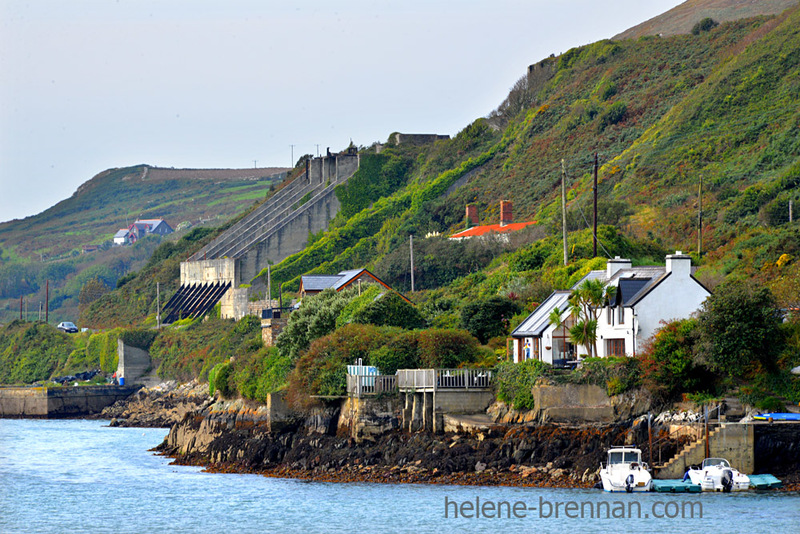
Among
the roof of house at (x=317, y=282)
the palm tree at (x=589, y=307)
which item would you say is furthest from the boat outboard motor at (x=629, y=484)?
the roof of house at (x=317, y=282)

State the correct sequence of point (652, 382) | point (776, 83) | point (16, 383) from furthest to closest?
1. point (16, 383)
2. point (776, 83)
3. point (652, 382)

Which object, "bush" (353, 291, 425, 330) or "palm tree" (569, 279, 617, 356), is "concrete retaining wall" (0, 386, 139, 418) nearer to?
"bush" (353, 291, 425, 330)

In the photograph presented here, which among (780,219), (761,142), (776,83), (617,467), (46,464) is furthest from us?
(776,83)

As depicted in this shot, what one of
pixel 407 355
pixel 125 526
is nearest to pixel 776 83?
pixel 407 355

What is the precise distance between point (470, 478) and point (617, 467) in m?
5.44

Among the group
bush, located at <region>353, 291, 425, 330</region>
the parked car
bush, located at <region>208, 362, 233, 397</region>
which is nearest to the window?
bush, located at <region>353, 291, 425, 330</region>

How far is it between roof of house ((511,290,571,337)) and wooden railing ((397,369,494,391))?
340 cm

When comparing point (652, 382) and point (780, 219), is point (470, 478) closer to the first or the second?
point (652, 382)

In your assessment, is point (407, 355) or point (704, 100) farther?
point (704, 100)

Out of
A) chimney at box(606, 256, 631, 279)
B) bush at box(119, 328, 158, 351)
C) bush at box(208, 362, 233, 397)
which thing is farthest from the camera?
bush at box(119, 328, 158, 351)

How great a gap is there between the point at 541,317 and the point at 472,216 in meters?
48.7

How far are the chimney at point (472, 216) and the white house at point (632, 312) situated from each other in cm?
4749

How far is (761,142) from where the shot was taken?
283ft

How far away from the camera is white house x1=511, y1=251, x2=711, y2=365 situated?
4262cm
